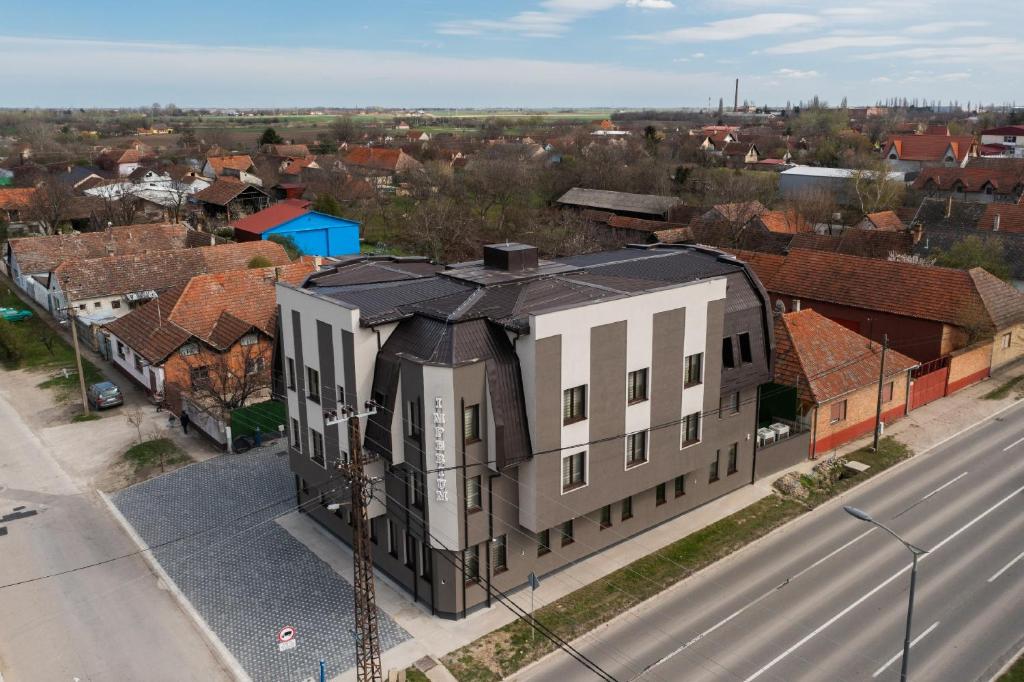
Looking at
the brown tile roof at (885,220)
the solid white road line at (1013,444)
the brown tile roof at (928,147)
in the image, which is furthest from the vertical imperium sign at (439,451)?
the brown tile roof at (928,147)

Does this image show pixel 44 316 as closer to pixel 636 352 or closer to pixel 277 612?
pixel 277 612

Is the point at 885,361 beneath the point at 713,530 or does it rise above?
above

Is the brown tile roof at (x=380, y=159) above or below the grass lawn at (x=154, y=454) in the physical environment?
above

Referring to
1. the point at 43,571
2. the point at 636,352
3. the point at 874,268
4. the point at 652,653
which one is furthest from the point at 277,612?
the point at 874,268

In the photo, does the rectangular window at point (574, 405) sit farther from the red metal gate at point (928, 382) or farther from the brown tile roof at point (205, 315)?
the red metal gate at point (928, 382)

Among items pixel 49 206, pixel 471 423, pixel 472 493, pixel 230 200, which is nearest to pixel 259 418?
pixel 472 493

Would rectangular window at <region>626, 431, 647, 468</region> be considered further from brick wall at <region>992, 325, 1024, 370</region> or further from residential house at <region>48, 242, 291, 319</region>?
residential house at <region>48, 242, 291, 319</region>
